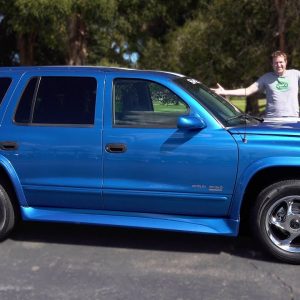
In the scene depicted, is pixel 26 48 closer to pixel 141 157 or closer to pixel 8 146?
pixel 8 146

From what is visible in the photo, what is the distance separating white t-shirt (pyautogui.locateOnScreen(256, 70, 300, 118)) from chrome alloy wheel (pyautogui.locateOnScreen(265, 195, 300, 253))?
1.89 m

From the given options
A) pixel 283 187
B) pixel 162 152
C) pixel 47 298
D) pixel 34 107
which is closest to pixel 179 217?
pixel 162 152

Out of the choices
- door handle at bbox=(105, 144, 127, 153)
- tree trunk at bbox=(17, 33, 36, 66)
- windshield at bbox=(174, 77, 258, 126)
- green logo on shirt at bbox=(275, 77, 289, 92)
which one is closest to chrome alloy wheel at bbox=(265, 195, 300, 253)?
windshield at bbox=(174, 77, 258, 126)

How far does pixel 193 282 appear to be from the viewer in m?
4.32

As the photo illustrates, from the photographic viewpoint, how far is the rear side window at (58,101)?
5062mm

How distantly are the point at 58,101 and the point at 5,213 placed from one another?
1.23 m

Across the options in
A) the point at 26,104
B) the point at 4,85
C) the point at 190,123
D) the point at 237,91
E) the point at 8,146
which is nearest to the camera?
the point at 190,123

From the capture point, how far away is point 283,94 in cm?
637

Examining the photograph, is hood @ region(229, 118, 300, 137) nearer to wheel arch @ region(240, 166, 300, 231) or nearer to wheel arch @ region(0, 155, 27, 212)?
wheel arch @ region(240, 166, 300, 231)

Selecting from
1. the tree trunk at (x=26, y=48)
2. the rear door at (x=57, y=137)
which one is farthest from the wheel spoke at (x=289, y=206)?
the tree trunk at (x=26, y=48)

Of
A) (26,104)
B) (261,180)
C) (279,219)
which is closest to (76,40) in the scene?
(26,104)

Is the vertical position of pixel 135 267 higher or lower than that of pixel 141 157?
lower

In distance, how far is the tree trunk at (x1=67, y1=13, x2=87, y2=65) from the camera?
58.6 ft

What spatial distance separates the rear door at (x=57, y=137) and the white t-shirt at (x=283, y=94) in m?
2.38
